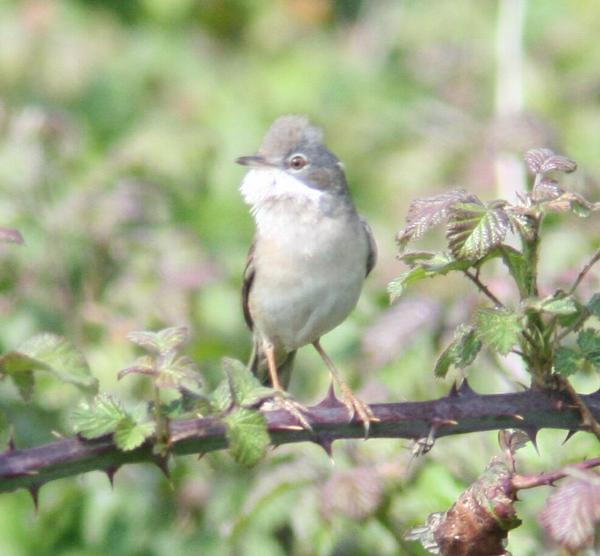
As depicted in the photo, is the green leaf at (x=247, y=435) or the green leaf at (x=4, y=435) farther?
the green leaf at (x=4, y=435)

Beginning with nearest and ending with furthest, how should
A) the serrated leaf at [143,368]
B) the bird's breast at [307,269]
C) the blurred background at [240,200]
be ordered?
the serrated leaf at [143,368] < the blurred background at [240,200] < the bird's breast at [307,269]

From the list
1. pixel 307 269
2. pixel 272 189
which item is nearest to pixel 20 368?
pixel 307 269

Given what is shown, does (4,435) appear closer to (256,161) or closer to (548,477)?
(548,477)

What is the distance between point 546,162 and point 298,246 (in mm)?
1863

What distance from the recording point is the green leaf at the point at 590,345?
2598 mm

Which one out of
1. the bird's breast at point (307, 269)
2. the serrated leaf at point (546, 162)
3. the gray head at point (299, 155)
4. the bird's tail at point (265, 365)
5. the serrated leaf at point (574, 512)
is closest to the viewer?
the serrated leaf at point (574, 512)

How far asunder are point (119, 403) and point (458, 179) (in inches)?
203

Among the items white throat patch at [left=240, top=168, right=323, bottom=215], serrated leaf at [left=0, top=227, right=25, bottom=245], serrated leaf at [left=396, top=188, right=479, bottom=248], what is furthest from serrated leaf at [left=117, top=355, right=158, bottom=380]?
white throat patch at [left=240, top=168, right=323, bottom=215]

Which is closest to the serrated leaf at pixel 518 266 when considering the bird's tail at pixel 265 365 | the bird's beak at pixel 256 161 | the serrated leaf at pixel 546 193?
the serrated leaf at pixel 546 193

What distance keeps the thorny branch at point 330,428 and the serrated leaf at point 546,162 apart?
1.45 ft

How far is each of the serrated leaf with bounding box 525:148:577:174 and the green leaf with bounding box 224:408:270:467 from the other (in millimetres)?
737

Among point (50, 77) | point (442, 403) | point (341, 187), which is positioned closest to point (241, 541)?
Answer: point (341, 187)

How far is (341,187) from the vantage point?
484 cm

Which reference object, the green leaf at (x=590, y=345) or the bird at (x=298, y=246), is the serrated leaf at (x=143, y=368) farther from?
the bird at (x=298, y=246)
